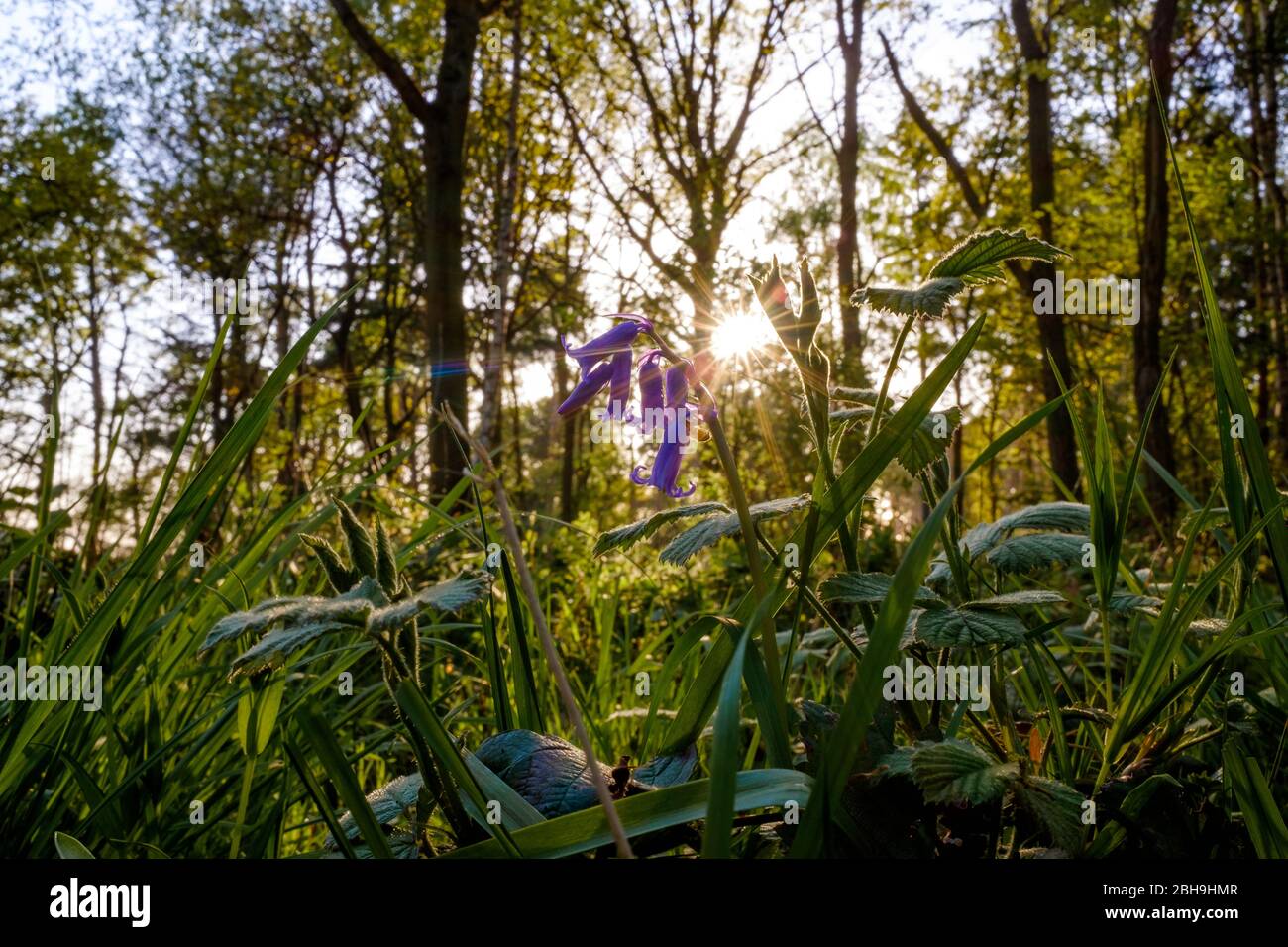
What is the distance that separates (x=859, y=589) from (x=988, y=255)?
13.9 inches

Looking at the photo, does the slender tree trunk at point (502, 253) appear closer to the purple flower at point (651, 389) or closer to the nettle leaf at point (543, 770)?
the purple flower at point (651, 389)

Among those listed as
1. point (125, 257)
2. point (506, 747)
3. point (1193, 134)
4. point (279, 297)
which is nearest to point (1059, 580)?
point (506, 747)

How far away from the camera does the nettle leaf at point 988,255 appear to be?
0.81 m

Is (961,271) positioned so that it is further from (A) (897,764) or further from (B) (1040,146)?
(B) (1040,146)

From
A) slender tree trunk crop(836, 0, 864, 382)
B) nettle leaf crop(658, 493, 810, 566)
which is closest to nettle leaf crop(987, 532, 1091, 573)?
nettle leaf crop(658, 493, 810, 566)

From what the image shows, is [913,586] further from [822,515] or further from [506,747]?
[506,747]

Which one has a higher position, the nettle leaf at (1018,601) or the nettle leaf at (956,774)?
the nettle leaf at (1018,601)

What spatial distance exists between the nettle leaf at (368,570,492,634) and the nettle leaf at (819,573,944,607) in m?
0.32

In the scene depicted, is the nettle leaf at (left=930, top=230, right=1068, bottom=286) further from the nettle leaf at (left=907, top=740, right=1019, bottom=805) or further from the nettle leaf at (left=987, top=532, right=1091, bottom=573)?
the nettle leaf at (left=907, top=740, right=1019, bottom=805)

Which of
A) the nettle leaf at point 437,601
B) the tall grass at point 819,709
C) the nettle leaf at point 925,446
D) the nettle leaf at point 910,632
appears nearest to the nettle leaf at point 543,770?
the tall grass at point 819,709

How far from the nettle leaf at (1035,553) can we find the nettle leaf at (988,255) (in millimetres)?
269

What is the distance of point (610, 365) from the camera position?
892 millimetres

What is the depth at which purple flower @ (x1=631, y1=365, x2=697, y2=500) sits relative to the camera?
87 centimetres
